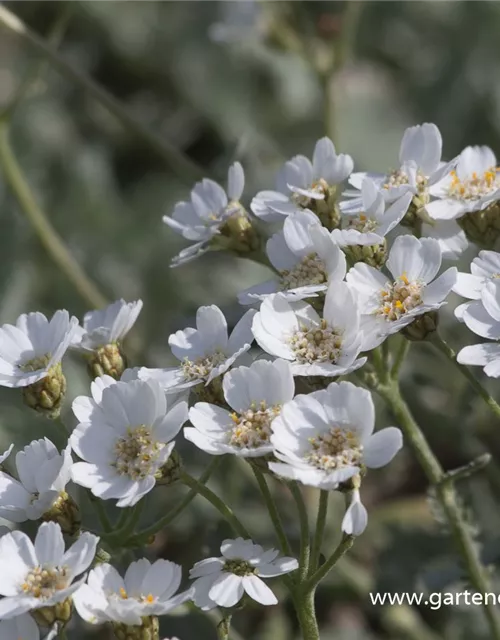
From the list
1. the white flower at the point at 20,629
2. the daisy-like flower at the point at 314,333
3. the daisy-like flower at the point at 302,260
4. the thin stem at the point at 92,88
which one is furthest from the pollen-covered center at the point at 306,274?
the thin stem at the point at 92,88

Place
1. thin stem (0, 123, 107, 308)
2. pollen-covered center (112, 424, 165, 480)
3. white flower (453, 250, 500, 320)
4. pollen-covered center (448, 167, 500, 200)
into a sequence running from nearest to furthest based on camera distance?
pollen-covered center (112, 424, 165, 480) < white flower (453, 250, 500, 320) < pollen-covered center (448, 167, 500, 200) < thin stem (0, 123, 107, 308)

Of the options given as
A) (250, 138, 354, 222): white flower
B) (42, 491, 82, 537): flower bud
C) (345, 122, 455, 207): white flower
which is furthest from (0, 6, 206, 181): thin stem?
(42, 491, 82, 537): flower bud

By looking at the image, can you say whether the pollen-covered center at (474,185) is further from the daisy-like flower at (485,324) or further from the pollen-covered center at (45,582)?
the pollen-covered center at (45,582)

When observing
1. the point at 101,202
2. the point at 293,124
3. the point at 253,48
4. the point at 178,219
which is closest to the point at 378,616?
the point at 178,219

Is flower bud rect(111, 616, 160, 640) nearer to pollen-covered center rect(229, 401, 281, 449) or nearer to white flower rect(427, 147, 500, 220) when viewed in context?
→ pollen-covered center rect(229, 401, 281, 449)

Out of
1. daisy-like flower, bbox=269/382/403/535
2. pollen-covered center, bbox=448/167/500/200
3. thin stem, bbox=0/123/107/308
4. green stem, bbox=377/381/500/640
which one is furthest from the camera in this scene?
thin stem, bbox=0/123/107/308

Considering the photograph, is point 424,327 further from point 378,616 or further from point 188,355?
point 378,616

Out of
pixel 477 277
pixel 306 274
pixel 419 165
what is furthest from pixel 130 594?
pixel 419 165
